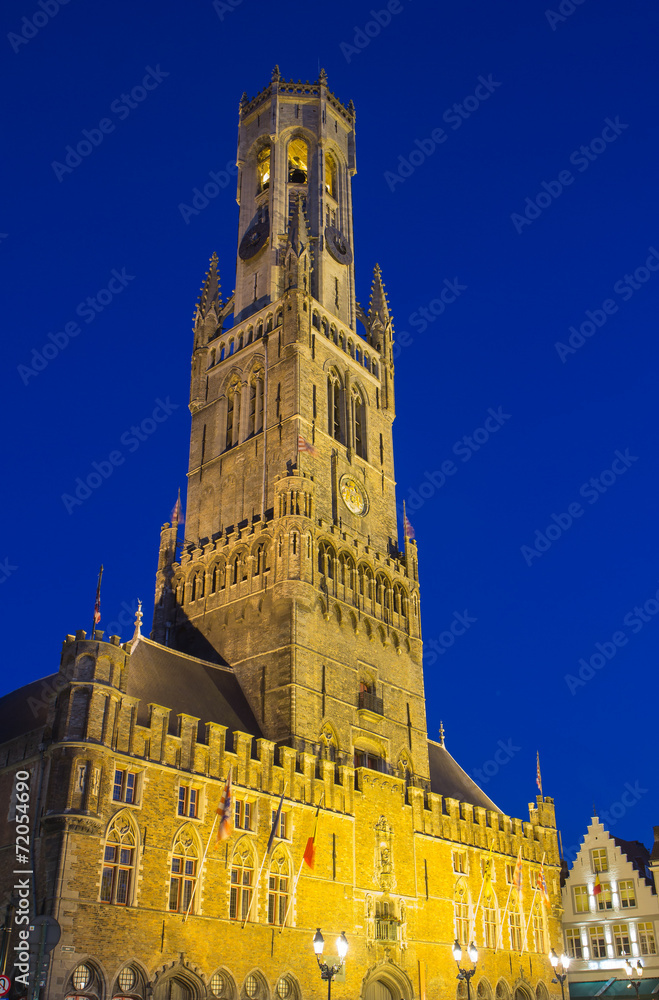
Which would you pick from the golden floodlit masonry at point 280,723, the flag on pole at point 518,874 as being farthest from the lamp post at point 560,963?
the flag on pole at point 518,874

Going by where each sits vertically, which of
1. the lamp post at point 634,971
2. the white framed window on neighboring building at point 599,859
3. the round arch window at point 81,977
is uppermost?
the white framed window on neighboring building at point 599,859

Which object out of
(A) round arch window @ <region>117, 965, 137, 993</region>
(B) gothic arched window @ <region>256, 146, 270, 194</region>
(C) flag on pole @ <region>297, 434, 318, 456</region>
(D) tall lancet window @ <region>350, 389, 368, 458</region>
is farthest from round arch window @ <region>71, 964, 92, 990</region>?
(B) gothic arched window @ <region>256, 146, 270, 194</region>

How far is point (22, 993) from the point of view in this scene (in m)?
27.6

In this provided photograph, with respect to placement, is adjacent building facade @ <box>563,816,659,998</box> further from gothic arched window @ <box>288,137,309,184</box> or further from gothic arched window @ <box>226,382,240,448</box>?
gothic arched window @ <box>288,137,309,184</box>

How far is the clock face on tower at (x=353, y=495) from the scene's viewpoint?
5075cm

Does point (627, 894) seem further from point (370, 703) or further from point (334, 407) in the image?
point (334, 407)

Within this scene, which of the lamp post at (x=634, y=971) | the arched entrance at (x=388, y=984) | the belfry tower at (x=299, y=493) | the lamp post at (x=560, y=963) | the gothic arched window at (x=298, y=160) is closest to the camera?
the arched entrance at (x=388, y=984)

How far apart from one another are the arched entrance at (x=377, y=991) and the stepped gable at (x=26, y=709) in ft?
58.7

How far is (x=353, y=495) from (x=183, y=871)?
24.0 metres

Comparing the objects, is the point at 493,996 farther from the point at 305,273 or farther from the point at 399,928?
the point at 305,273

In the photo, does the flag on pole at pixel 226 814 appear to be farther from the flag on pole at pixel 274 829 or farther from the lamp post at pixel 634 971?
the lamp post at pixel 634 971

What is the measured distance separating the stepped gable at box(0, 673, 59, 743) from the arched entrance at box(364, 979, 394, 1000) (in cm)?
1790

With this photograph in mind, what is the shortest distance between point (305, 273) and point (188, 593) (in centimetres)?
2006

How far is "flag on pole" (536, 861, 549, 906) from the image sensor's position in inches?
1935
